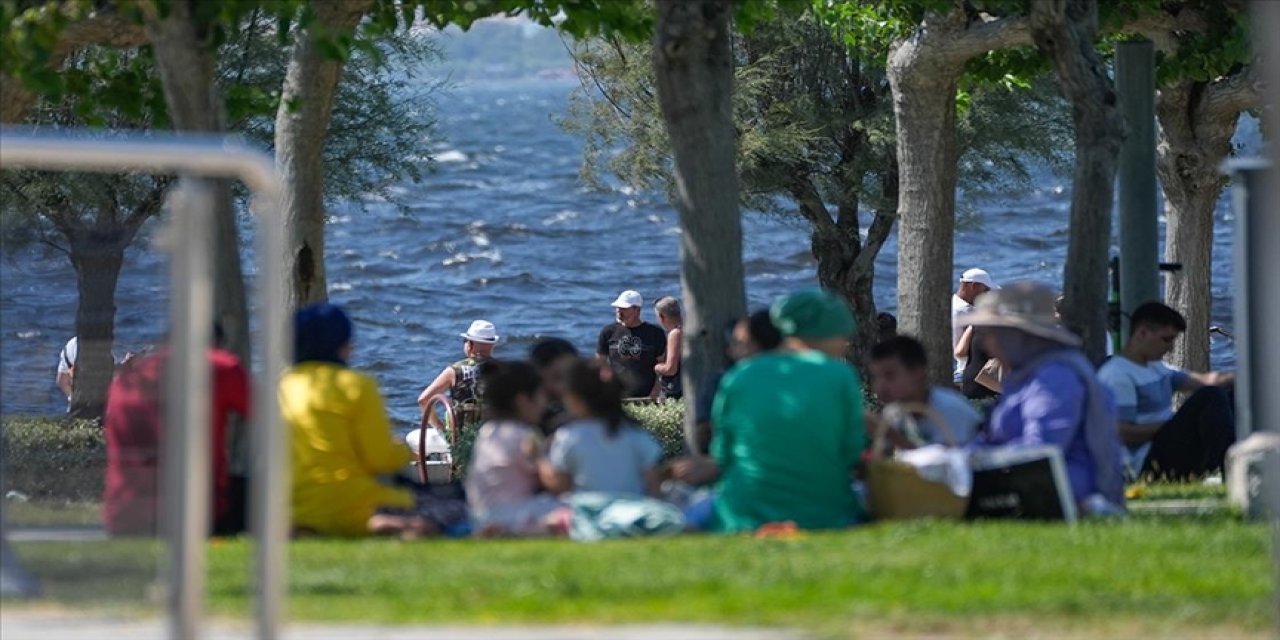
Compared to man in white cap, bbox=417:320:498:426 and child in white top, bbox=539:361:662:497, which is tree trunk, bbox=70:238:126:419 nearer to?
child in white top, bbox=539:361:662:497

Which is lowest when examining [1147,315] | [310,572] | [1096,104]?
[310,572]

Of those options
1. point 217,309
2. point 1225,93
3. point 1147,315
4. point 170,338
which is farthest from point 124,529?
point 1225,93

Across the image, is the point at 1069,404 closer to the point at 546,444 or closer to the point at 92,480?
the point at 546,444

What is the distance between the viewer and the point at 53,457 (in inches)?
439

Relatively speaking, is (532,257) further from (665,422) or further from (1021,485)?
(1021,485)

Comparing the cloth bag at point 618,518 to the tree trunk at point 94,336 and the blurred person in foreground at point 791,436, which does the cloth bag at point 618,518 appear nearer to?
the blurred person in foreground at point 791,436

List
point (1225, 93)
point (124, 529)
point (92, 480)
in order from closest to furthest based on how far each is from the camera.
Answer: point (124, 529) < point (92, 480) < point (1225, 93)

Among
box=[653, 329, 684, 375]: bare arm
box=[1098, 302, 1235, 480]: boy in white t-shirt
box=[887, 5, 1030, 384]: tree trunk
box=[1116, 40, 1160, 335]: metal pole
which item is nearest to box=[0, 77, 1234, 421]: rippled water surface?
box=[653, 329, 684, 375]: bare arm

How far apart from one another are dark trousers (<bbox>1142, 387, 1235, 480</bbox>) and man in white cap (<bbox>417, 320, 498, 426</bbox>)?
5604 millimetres

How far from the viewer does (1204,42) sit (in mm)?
16891

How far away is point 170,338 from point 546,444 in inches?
146

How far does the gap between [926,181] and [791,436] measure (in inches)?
277

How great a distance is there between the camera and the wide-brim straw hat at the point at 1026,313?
10.2m

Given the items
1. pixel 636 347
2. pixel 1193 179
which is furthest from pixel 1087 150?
pixel 636 347
